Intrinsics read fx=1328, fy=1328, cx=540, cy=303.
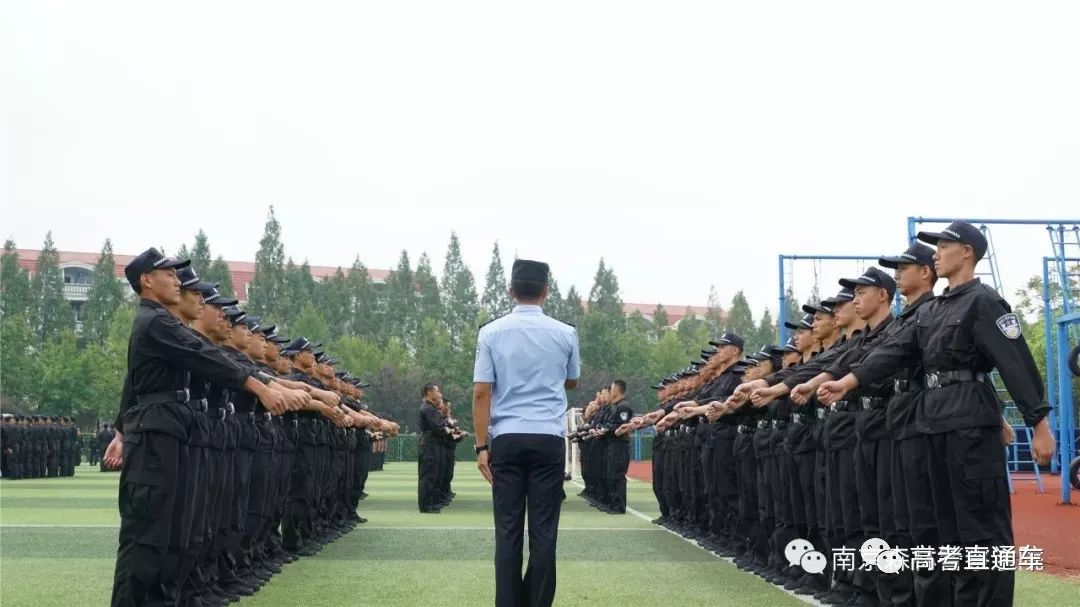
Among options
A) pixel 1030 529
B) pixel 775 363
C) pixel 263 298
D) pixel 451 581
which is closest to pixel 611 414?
pixel 1030 529

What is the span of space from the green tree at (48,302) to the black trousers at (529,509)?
306ft

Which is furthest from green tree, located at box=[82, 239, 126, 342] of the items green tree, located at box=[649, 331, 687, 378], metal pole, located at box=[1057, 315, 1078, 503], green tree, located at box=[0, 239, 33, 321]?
metal pole, located at box=[1057, 315, 1078, 503]

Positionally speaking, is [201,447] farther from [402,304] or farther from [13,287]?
[402,304]

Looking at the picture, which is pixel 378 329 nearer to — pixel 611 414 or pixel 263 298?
pixel 263 298

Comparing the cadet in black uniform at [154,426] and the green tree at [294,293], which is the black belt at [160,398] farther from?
the green tree at [294,293]

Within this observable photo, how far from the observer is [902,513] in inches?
293

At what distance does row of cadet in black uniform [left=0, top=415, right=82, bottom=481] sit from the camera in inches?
1346

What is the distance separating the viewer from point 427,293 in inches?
4454

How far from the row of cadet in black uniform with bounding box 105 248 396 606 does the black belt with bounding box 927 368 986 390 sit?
3614mm

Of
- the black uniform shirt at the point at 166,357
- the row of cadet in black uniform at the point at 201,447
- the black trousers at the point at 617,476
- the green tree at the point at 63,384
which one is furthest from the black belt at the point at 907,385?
the green tree at the point at 63,384

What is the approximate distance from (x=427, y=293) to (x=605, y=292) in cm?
1542

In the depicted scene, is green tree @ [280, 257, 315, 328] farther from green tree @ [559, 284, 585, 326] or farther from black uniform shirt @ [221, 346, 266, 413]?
black uniform shirt @ [221, 346, 266, 413]

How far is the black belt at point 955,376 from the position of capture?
6.98 meters

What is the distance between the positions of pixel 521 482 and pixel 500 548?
36 centimetres
